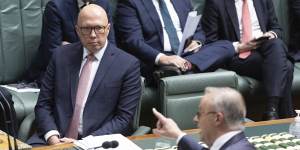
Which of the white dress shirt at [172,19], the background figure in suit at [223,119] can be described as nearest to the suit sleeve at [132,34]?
the white dress shirt at [172,19]

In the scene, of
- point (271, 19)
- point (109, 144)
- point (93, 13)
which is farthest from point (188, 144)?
point (271, 19)

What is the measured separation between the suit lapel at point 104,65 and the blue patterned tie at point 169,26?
1119 millimetres

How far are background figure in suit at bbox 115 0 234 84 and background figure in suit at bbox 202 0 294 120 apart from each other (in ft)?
0.53

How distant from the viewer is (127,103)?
3.51 meters

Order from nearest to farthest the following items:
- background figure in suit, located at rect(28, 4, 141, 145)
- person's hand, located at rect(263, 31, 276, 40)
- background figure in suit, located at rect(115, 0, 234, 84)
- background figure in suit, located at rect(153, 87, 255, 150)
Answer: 1. background figure in suit, located at rect(153, 87, 255, 150)
2. background figure in suit, located at rect(28, 4, 141, 145)
3. background figure in suit, located at rect(115, 0, 234, 84)
4. person's hand, located at rect(263, 31, 276, 40)

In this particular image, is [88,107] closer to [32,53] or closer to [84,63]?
[84,63]

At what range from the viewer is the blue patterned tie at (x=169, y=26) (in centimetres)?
467

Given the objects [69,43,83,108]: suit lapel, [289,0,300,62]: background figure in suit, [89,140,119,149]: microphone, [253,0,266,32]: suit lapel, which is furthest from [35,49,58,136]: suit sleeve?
[289,0,300,62]: background figure in suit

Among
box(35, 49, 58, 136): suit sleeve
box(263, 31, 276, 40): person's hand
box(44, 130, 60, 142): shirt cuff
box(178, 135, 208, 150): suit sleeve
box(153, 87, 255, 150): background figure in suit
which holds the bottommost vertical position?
box(44, 130, 60, 142): shirt cuff

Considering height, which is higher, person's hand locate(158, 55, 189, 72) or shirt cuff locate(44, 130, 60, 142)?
person's hand locate(158, 55, 189, 72)

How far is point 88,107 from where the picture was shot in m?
3.53

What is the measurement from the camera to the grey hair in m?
2.31

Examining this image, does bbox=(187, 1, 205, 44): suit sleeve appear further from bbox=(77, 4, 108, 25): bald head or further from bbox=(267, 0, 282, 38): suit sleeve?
bbox=(77, 4, 108, 25): bald head

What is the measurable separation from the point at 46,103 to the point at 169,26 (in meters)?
1.39
